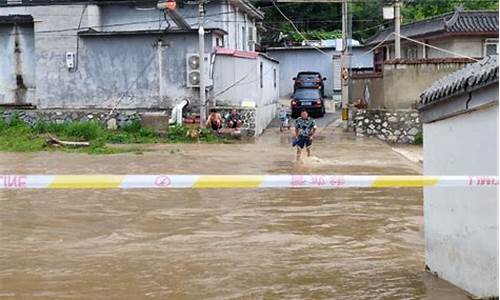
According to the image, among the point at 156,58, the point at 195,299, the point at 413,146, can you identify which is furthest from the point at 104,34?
the point at 195,299

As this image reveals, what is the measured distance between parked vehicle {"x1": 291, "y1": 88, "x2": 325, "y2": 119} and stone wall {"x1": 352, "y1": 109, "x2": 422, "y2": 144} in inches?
330

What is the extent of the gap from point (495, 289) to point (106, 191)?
440 inches

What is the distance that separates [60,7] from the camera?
31219mm

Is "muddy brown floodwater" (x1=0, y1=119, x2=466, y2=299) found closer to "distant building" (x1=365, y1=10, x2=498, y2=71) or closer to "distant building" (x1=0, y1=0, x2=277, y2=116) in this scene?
"distant building" (x1=0, y1=0, x2=277, y2=116)

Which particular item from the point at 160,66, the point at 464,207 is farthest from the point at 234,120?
the point at 464,207

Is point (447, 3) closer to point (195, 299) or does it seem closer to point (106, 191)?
point (106, 191)

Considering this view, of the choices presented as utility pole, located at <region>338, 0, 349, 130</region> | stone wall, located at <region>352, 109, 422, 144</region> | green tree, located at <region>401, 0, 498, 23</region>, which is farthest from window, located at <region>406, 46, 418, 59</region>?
green tree, located at <region>401, 0, 498, 23</region>

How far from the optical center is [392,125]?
2762cm

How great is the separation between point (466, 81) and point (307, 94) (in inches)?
1198

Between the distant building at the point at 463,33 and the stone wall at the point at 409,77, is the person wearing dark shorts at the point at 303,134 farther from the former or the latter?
the distant building at the point at 463,33

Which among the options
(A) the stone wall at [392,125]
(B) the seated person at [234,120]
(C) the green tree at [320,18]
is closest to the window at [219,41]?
(B) the seated person at [234,120]

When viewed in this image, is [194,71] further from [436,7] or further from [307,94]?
[436,7]

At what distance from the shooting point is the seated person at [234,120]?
28734mm

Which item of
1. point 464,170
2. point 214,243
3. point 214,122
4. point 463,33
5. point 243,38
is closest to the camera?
point 464,170
